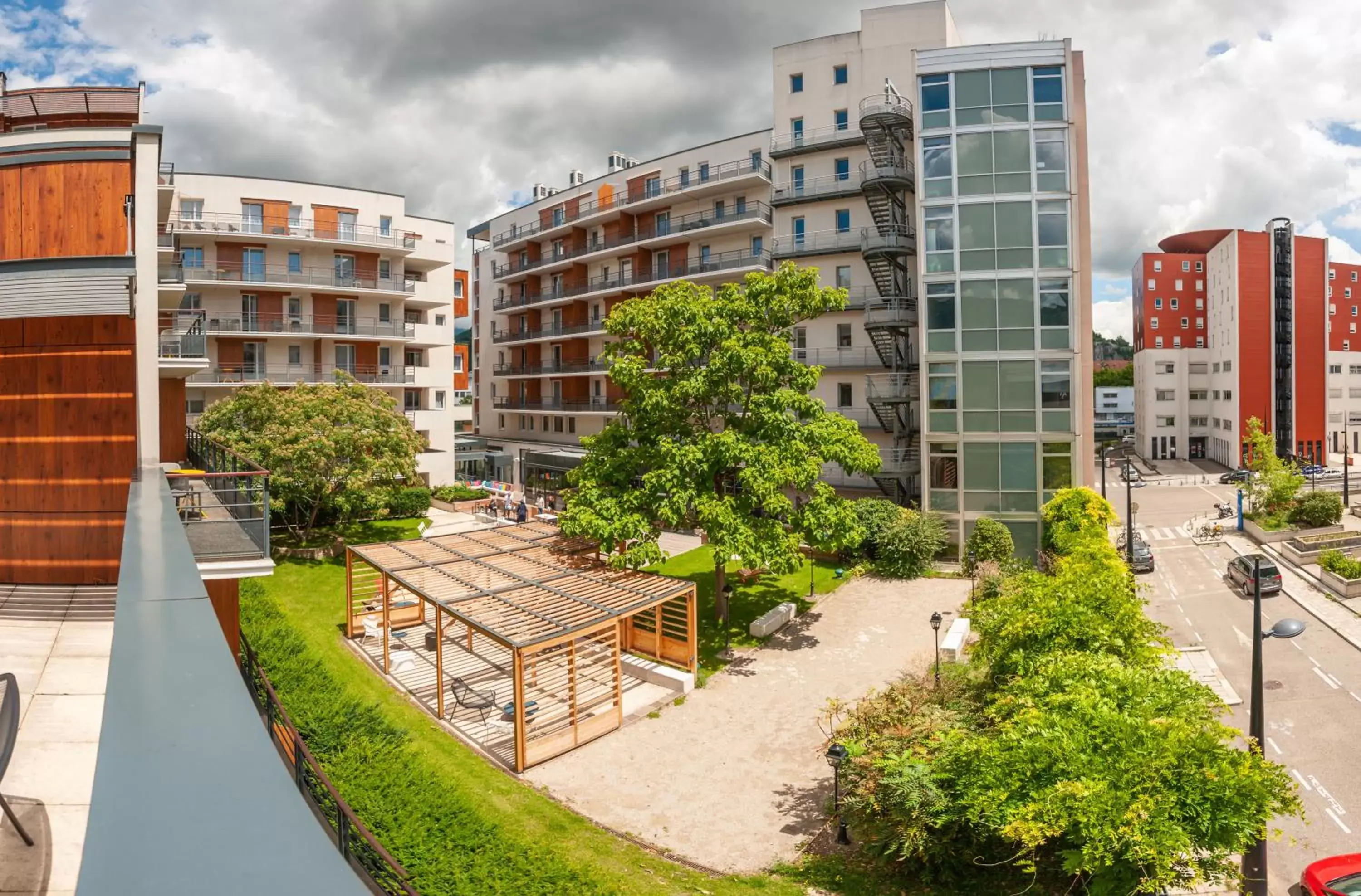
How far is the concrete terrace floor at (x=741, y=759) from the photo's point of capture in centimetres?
1234

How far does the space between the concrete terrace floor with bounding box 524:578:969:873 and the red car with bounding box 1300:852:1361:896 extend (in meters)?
6.77

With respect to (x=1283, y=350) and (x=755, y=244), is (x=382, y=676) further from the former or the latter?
(x=1283, y=350)

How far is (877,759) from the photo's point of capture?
36.7 ft

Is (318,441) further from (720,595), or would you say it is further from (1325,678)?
(1325,678)

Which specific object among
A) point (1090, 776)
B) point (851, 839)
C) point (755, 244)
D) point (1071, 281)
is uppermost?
point (755, 244)

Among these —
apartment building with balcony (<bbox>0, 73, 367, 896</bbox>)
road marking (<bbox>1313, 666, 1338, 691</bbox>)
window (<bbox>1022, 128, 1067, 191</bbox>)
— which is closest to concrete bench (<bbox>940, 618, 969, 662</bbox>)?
road marking (<bbox>1313, 666, 1338, 691</bbox>)

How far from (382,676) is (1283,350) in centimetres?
8091

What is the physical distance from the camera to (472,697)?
1683 cm

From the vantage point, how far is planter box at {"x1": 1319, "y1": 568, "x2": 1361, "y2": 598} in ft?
87.4

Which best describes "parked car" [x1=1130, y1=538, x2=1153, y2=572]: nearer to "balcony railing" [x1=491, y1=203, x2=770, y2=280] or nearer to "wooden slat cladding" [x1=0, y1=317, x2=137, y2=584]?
"balcony railing" [x1=491, y1=203, x2=770, y2=280]

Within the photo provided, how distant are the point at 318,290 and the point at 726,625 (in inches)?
1198

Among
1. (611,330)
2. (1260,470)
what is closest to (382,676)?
(611,330)

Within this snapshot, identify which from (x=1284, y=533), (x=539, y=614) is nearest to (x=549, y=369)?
(x=539, y=614)

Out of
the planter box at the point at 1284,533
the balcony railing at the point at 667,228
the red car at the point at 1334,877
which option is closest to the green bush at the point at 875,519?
the balcony railing at the point at 667,228
